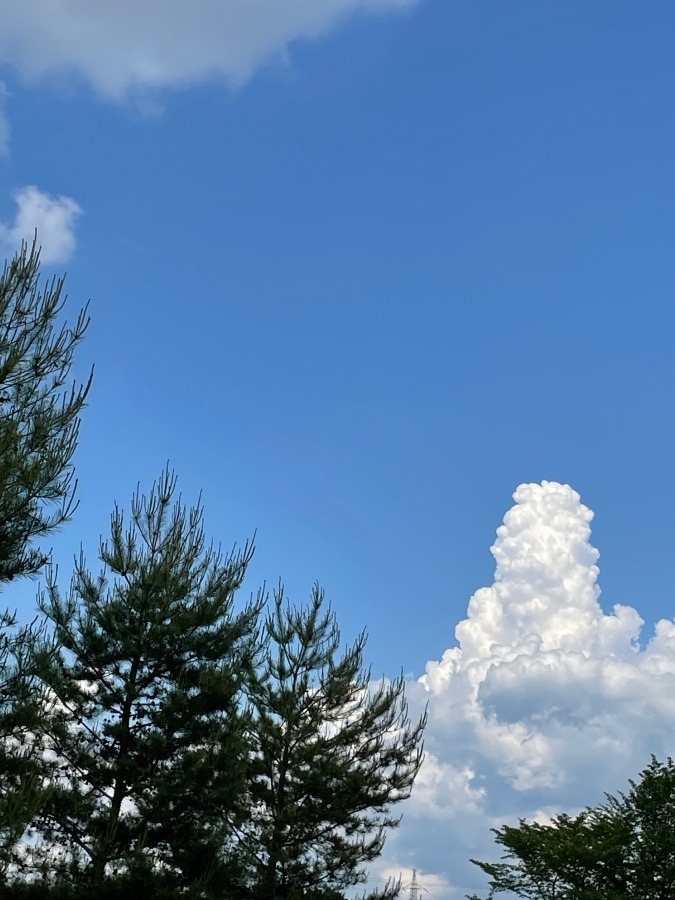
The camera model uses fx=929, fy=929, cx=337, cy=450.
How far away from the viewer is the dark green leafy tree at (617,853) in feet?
114

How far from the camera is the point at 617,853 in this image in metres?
36.3

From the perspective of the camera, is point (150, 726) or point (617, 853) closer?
point (150, 726)

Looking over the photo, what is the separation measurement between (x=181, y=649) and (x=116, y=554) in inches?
110

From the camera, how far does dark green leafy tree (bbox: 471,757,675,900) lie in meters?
34.8

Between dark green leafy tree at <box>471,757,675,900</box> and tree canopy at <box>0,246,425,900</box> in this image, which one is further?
dark green leafy tree at <box>471,757,675,900</box>

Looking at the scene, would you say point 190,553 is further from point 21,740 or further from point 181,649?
point 21,740

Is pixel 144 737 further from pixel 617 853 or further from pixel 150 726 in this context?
pixel 617 853

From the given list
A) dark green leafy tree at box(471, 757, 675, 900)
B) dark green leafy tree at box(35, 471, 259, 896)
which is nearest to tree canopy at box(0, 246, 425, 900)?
dark green leafy tree at box(35, 471, 259, 896)

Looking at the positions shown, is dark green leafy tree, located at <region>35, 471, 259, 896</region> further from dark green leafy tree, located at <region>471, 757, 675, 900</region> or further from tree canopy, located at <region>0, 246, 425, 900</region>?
dark green leafy tree, located at <region>471, 757, 675, 900</region>

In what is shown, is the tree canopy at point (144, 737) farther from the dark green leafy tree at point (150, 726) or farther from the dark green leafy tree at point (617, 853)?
the dark green leafy tree at point (617, 853)


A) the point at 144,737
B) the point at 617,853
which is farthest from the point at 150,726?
the point at 617,853

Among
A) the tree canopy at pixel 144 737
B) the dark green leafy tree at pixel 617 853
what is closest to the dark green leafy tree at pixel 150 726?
the tree canopy at pixel 144 737

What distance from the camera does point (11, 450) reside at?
46.0 feet

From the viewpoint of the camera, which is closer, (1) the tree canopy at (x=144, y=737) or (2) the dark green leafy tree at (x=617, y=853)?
(1) the tree canopy at (x=144, y=737)
